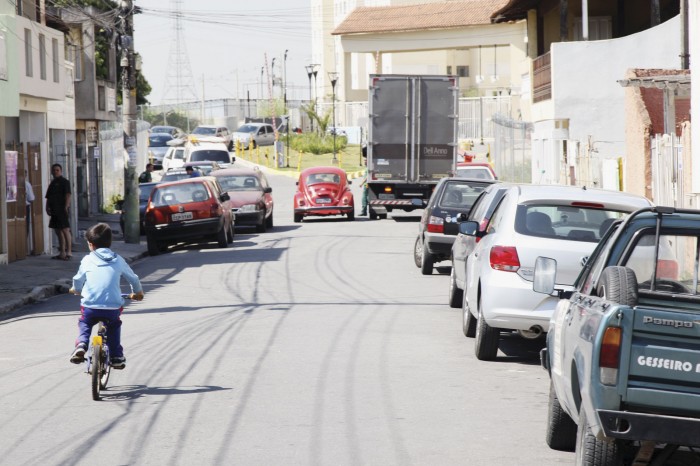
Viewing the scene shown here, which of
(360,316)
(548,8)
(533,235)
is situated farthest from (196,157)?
(533,235)

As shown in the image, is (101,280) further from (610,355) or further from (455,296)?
(455,296)

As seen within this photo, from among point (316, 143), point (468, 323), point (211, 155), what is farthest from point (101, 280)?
point (316, 143)

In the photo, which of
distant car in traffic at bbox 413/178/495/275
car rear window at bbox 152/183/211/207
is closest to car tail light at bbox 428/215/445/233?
distant car in traffic at bbox 413/178/495/275

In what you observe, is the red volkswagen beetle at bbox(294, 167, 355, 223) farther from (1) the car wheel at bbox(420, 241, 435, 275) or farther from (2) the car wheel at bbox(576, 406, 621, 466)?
(2) the car wheel at bbox(576, 406, 621, 466)

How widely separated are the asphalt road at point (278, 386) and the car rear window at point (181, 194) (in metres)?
9.11

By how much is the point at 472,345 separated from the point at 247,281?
27.8 ft

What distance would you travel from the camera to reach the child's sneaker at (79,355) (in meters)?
10.2

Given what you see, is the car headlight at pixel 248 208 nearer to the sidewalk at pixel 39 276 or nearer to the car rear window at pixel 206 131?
the sidewalk at pixel 39 276

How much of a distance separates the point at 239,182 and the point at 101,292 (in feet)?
80.6

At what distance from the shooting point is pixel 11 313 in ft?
58.9

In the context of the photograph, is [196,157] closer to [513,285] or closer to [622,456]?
[513,285]

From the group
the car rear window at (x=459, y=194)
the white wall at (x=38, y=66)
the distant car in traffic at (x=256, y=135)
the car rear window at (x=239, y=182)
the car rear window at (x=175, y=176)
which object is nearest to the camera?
the car rear window at (x=459, y=194)

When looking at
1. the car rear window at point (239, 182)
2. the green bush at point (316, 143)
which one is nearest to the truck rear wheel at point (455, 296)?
the car rear window at point (239, 182)

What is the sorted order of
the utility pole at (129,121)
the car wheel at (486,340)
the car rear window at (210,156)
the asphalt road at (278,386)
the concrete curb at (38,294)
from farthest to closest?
the car rear window at (210,156), the utility pole at (129,121), the concrete curb at (38,294), the car wheel at (486,340), the asphalt road at (278,386)
